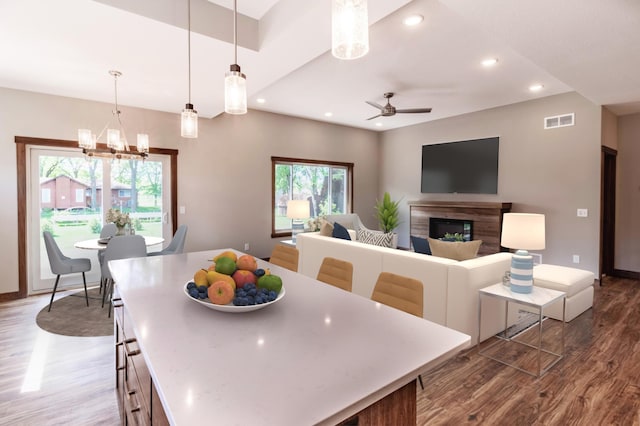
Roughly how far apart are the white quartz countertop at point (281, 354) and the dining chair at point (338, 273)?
57 centimetres

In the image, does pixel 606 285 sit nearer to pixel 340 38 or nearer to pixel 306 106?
pixel 306 106

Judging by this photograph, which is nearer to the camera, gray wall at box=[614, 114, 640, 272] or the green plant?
gray wall at box=[614, 114, 640, 272]

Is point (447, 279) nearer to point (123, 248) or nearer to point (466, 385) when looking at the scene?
point (466, 385)

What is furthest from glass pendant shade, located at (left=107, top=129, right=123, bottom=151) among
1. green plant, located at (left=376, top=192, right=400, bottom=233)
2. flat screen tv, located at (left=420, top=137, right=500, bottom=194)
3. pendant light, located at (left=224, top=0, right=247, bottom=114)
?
flat screen tv, located at (left=420, top=137, right=500, bottom=194)

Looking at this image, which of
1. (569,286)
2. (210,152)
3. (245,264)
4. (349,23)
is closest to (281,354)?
(245,264)

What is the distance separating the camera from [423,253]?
3.32 metres

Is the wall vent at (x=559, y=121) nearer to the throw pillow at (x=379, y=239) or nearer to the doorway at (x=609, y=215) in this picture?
the doorway at (x=609, y=215)

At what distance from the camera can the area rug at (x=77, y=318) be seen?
323 cm

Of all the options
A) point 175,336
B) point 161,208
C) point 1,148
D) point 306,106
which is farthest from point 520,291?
point 1,148

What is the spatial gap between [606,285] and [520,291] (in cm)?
342

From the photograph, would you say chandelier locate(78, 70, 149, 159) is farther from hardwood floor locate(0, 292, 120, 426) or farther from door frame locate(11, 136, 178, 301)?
hardwood floor locate(0, 292, 120, 426)

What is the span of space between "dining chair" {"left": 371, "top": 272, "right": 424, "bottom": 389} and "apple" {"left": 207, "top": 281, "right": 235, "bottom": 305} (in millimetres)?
871

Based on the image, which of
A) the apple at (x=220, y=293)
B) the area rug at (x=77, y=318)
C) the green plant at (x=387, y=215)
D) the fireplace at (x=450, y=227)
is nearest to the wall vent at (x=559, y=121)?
the fireplace at (x=450, y=227)

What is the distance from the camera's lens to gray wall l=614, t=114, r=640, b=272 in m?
5.25
